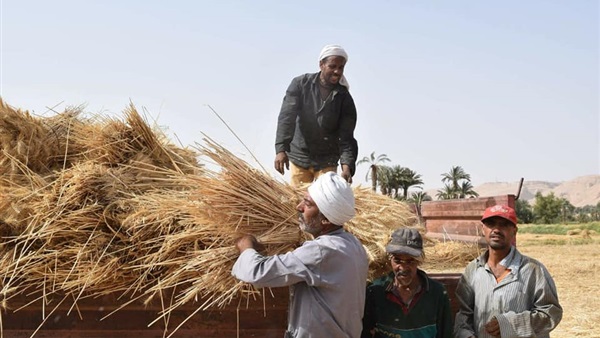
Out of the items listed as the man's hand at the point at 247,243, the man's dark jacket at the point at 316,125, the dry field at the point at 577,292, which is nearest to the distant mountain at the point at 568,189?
the dry field at the point at 577,292

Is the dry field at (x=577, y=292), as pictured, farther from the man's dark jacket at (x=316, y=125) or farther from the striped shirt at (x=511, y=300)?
the striped shirt at (x=511, y=300)

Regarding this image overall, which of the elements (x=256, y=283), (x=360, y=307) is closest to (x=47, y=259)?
(x=256, y=283)

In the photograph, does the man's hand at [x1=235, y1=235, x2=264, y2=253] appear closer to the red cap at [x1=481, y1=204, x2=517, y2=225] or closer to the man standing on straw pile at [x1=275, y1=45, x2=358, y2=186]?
the red cap at [x1=481, y1=204, x2=517, y2=225]

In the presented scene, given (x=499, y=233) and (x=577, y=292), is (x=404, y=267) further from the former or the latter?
(x=577, y=292)

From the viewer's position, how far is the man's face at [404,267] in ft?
8.18

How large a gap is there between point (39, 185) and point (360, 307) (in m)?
1.49

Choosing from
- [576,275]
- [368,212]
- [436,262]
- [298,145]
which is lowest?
[576,275]

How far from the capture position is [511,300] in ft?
8.29

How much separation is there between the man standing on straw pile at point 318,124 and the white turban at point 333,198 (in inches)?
68.4

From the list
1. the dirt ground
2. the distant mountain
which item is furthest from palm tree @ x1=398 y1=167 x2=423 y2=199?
the distant mountain

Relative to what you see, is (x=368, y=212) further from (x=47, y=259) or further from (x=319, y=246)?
(x=47, y=259)

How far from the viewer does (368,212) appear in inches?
113

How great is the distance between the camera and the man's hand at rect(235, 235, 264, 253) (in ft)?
7.47

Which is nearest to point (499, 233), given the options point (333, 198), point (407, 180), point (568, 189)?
point (333, 198)
